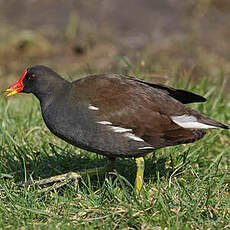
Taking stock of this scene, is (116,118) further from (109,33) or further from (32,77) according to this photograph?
(109,33)

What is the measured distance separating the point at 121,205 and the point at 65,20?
7.46 metres

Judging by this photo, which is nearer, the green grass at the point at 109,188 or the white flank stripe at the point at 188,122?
the green grass at the point at 109,188

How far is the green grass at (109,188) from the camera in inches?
126

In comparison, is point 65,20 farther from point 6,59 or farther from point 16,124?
point 16,124

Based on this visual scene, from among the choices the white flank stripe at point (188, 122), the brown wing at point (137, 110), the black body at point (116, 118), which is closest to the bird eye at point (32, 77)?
the black body at point (116, 118)

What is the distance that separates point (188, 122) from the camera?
370cm

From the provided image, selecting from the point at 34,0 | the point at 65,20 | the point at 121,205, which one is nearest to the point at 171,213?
the point at 121,205

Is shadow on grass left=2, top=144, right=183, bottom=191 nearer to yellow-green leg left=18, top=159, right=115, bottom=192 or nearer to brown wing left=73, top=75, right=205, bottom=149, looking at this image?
yellow-green leg left=18, top=159, right=115, bottom=192

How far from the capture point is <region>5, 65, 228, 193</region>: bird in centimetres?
351

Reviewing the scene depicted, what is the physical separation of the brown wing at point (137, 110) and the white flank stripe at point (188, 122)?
1.7 inches

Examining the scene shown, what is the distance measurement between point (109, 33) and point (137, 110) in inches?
251

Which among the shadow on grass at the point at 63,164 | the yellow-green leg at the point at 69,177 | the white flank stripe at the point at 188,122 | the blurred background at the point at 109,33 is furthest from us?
the blurred background at the point at 109,33

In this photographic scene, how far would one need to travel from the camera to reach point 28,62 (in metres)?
8.97

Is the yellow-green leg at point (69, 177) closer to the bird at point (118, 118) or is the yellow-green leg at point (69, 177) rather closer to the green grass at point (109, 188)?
the green grass at point (109, 188)
